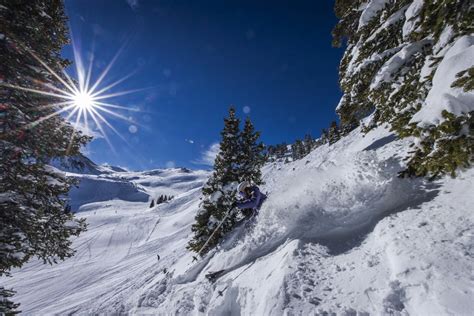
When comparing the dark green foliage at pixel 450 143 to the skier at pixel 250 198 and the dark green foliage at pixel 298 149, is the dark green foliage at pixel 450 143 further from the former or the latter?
the dark green foliage at pixel 298 149

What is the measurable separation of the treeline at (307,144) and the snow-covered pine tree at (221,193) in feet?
8.26

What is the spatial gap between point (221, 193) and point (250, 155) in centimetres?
306

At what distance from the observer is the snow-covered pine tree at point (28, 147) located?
6770 millimetres

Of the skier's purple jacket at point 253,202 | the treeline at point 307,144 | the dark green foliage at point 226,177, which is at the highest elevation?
the treeline at point 307,144

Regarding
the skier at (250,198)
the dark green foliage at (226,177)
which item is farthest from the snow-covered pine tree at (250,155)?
the skier at (250,198)

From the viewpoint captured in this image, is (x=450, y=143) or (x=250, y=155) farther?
(x=250, y=155)

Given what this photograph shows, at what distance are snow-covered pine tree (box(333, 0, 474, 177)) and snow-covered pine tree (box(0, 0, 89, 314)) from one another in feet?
32.1

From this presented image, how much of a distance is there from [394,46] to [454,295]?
6339 millimetres

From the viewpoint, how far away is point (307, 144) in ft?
322

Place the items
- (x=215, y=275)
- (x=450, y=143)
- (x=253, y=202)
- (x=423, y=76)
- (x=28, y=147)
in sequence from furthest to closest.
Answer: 1. (x=253, y=202)
2. (x=215, y=275)
3. (x=28, y=147)
4. (x=423, y=76)
5. (x=450, y=143)

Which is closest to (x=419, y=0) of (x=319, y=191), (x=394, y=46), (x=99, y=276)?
(x=394, y=46)

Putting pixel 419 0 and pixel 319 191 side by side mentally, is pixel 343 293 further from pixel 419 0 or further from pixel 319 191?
pixel 419 0

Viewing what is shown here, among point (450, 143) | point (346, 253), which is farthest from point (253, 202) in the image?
point (450, 143)

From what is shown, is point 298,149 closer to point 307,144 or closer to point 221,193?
point 307,144
